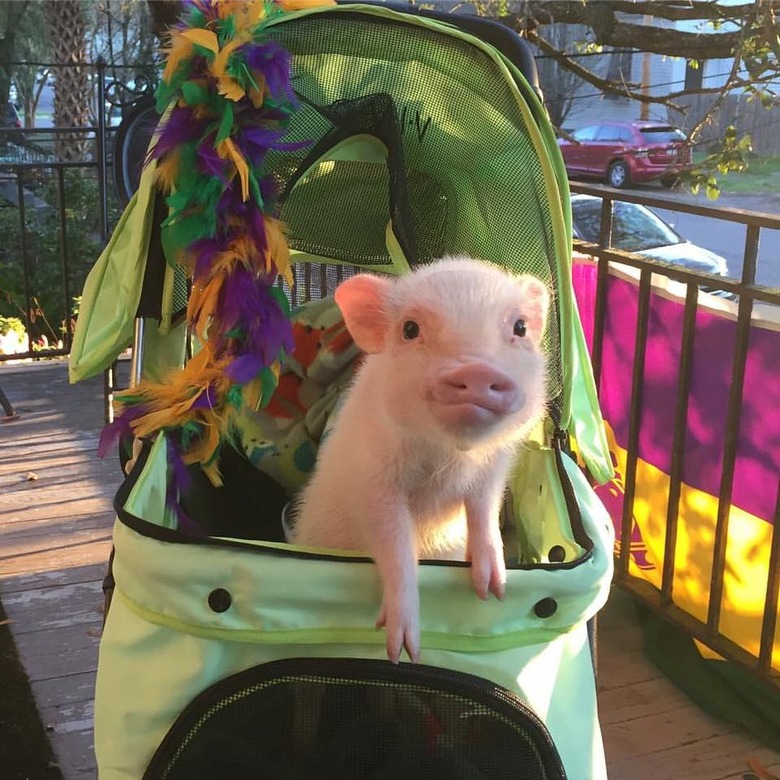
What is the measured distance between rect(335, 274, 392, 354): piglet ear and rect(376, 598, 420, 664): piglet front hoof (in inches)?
14.7

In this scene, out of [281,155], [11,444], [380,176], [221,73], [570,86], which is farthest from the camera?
[570,86]

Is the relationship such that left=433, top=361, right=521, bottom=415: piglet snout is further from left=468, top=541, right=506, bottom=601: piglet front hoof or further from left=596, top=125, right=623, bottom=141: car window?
left=596, top=125, right=623, bottom=141: car window

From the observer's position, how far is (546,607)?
1113 mm

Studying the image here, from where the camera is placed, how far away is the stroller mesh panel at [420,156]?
4.77 feet

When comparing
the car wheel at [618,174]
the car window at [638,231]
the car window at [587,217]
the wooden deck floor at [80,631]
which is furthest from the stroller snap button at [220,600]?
the car wheel at [618,174]

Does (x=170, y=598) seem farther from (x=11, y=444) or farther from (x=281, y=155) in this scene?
(x=11, y=444)

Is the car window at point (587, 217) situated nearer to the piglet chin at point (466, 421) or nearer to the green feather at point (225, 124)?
the green feather at point (225, 124)

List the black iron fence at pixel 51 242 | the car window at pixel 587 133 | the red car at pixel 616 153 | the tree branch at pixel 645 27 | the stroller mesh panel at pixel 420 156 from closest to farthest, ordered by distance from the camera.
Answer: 1. the stroller mesh panel at pixel 420 156
2. the tree branch at pixel 645 27
3. the black iron fence at pixel 51 242
4. the red car at pixel 616 153
5. the car window at pixel 587 133

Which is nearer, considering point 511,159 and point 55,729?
point 511,159

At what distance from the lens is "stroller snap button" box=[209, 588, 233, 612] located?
104cm

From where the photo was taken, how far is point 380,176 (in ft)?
6.36

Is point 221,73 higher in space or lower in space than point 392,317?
higher

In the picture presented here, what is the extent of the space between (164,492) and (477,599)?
0.53 metres

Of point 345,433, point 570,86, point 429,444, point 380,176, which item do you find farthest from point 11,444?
point 570,86
